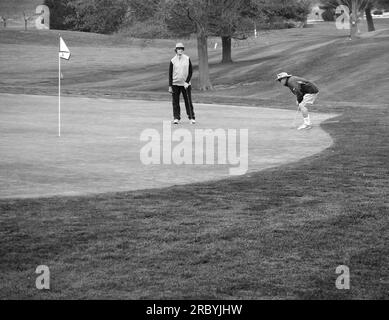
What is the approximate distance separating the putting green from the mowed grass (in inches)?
30.7

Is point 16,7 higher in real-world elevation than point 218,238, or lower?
higher

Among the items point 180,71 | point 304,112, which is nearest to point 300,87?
point 304,112

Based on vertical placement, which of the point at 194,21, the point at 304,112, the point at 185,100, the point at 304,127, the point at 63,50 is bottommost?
the point at 304,127

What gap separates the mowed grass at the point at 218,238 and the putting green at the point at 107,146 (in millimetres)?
779

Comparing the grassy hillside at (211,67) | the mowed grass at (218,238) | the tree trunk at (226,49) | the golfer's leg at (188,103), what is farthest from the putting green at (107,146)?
the tree trunk at (226,49)

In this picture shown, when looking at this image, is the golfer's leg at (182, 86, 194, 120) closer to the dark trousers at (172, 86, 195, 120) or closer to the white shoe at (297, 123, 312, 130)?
the dark trousers at (172, 86, 195, 120)

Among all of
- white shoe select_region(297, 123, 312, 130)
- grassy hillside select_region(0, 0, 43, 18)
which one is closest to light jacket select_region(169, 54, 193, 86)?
white shoe select_region(297, 123, 312, 130)

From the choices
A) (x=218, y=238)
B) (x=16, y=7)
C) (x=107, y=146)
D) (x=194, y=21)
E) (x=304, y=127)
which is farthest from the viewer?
(x=16, y=7)

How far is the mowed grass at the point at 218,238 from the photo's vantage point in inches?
289

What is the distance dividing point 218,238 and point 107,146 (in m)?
7.69

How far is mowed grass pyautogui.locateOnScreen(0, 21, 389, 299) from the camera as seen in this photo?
7.33 metres

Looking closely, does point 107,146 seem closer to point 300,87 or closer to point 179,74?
point 300,87

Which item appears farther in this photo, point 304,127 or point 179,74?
point 179,74

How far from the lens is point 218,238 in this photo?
29.8 ft
